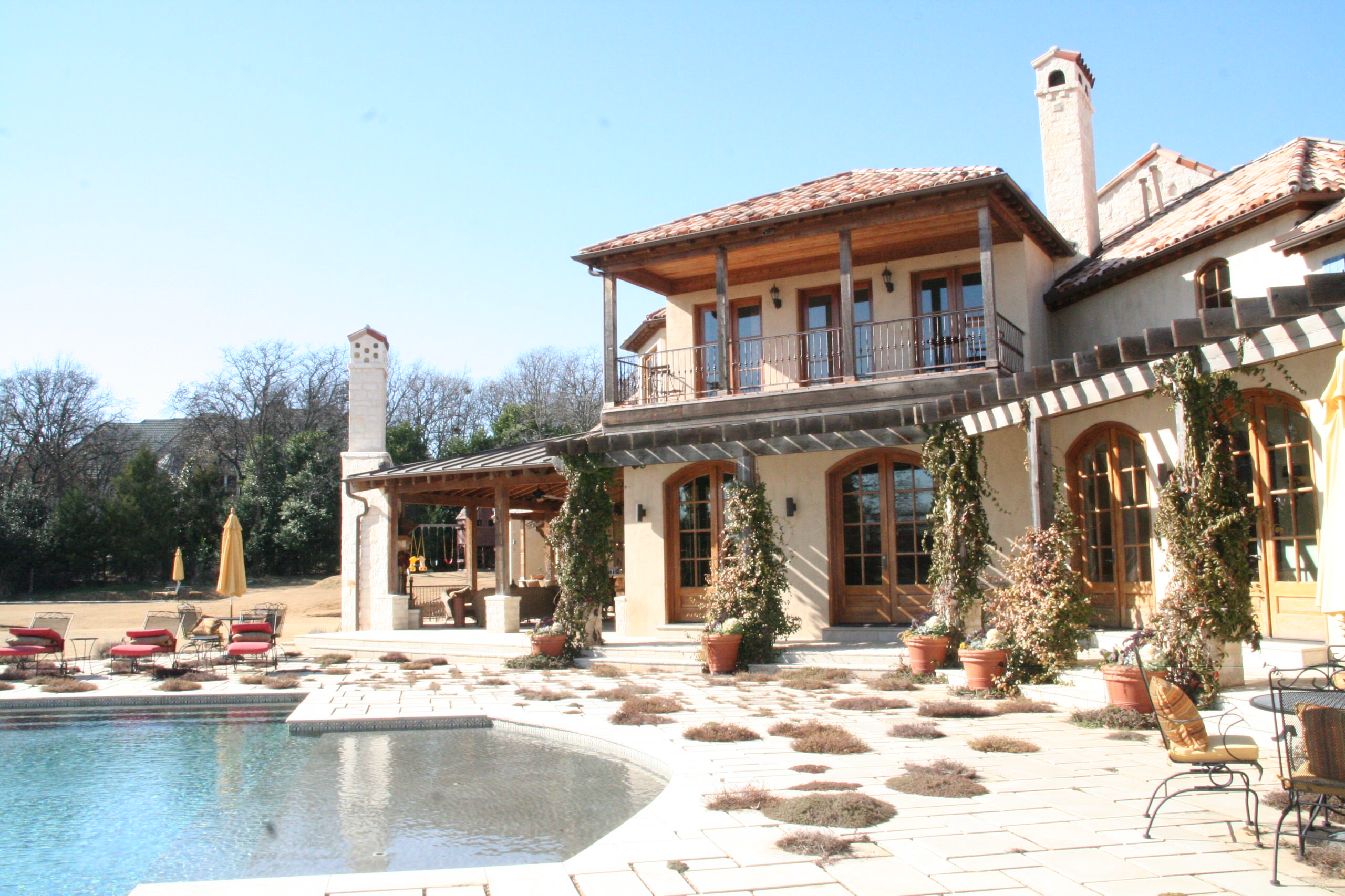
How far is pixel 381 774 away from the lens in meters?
7.33

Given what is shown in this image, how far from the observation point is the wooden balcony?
13.9 meters

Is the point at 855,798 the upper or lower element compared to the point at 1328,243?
lower

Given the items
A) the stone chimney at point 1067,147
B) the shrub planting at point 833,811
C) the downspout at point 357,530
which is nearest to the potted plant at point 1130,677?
the shrub planting at point 833,811

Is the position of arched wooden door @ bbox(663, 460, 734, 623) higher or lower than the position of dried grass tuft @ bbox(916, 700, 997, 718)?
higher

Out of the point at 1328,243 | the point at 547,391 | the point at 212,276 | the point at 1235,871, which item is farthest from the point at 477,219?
the point at 547,391

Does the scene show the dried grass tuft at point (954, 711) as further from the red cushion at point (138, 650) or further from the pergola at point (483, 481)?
the red cushion at point (138, 650)

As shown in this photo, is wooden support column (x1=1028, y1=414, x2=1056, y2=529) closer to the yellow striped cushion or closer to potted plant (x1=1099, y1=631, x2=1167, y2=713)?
potted plant (x1=1099, y1=631, x2=1167, y2=713)

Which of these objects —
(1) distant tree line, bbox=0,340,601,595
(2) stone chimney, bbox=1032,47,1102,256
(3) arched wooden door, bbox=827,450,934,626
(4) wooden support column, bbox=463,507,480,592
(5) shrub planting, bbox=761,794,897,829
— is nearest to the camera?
(5) shrub planting, bbox=761,794,897,829

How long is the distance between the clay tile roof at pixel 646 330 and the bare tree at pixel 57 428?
24628 mm

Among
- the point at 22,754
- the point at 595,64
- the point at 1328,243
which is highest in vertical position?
the point at 595,64

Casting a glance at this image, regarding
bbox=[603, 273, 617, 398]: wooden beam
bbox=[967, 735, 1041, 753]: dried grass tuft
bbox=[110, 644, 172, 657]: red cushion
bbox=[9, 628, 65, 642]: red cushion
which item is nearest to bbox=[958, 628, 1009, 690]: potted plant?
bbox=[967, 735, 1041, 753]: dried grass tuft

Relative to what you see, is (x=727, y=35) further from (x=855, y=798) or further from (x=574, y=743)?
(x=855, y=798)

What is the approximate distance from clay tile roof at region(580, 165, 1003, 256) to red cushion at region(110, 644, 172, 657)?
8557 mm

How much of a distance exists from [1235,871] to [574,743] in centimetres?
527
